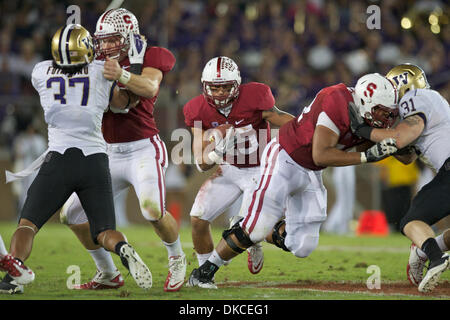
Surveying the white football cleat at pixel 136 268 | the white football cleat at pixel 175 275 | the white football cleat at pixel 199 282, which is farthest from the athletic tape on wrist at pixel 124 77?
the white football cleat at pixel 199 282

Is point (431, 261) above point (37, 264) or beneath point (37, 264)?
above

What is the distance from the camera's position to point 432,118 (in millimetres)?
5027

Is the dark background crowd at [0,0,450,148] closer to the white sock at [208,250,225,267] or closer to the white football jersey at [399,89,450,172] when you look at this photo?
the white football jersey at [399,89,450,172]

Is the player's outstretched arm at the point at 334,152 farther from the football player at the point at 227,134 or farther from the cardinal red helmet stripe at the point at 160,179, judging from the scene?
the cardinal red helmet stripe at the point at 160,179

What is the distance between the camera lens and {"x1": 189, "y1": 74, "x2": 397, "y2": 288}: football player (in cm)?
488

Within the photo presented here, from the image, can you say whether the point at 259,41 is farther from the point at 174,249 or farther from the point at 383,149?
the point at 383,149

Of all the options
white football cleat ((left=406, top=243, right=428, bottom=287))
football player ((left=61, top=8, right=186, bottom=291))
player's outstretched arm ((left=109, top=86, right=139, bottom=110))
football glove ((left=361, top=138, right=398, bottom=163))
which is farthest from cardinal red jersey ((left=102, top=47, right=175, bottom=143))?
white football cleat ((left=406, top=243, right=428, bottom=287))

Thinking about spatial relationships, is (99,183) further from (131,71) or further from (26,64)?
(26,64)

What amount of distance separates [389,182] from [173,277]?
22.0ft

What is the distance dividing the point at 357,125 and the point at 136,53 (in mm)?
1677

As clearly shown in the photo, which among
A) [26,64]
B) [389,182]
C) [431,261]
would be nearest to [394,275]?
[431,261]

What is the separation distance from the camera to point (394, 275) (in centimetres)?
611

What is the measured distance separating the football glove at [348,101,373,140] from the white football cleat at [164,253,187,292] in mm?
1541

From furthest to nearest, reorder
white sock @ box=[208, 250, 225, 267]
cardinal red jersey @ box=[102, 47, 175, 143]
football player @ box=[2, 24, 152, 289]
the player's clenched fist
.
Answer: cardinal red jersey @ box=[102, 47, 175, 143], white sock @ box=[208, 250, 225, 267], the player's clenched fist, football player @ box=[2, 24, 152, 289]
